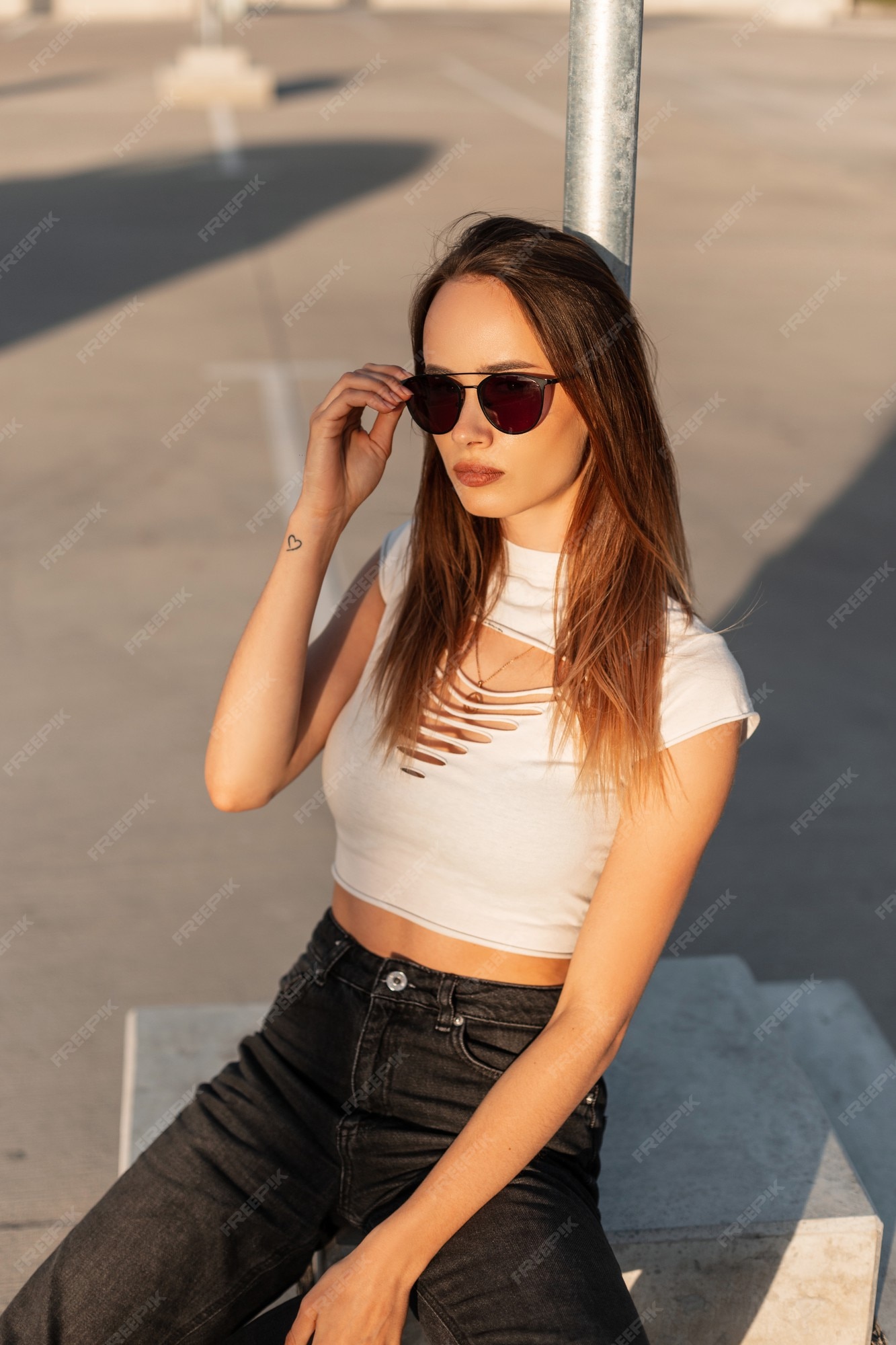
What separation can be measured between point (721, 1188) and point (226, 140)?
54.3ft

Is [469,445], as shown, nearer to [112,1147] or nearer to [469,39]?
[112,1147]

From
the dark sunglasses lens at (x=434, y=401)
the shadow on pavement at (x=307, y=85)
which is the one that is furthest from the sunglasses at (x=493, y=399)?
the shadow on pavement at (x=307, y=85)

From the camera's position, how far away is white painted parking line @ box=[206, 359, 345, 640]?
5.87m

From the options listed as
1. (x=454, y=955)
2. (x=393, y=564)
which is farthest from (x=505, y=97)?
(x=454, y=955)

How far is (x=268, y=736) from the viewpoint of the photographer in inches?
92.0

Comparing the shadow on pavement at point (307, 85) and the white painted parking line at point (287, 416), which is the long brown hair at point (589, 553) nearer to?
the white painted parking line at point (287, 416)

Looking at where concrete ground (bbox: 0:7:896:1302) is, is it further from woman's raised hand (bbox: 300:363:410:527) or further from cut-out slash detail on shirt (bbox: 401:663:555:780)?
woman's raised hand (bbox: 300:363:410:527)

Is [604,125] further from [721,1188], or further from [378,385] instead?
[721,1188]

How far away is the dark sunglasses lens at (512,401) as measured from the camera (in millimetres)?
2076

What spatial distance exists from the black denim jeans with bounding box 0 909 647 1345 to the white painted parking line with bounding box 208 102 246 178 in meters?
13.7

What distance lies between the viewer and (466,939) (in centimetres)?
214

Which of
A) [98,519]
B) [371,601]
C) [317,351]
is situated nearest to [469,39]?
[317,351]

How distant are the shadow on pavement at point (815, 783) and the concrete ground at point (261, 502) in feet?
0.04

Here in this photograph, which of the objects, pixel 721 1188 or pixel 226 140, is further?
→ pixel 226 140
